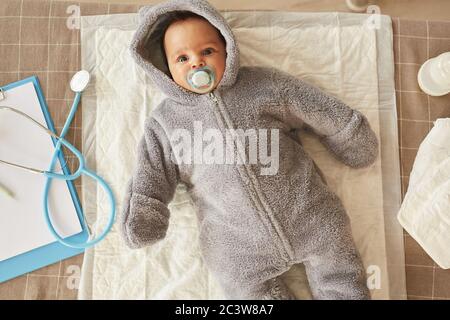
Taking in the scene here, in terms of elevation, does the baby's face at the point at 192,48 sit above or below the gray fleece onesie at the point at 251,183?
above

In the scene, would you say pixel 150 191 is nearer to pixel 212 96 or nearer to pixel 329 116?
pixel 212 96

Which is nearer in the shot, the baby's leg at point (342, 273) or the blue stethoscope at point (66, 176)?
the baby's leg at point (342, 273)

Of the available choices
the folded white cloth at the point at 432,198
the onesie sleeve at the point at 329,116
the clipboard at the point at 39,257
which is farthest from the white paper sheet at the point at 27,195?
the folded white cloth at the point at 432,198

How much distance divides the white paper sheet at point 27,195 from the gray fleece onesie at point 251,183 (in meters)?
0.21

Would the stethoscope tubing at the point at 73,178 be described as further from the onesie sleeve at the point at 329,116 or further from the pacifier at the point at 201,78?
the onesie sleeve at the point at 329,116

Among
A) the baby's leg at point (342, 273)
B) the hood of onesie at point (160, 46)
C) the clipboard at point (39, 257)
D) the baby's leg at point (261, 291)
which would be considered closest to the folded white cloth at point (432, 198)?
the baby's leg at point (342, 273)

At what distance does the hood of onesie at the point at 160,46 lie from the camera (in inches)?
34.9

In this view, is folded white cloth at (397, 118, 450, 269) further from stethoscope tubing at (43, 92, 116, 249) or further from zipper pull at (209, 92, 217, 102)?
stethoscope tubing at (43, 92, 116, 249)

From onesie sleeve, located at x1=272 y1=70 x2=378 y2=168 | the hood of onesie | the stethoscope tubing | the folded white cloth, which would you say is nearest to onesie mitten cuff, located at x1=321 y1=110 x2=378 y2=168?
onesie sleeve, located at x1=272 y1=70 x2=378 y2=168

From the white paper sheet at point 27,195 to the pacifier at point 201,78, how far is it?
44cm

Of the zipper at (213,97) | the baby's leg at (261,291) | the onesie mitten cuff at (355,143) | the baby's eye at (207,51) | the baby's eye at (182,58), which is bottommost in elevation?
the baby's leg at (261,291)

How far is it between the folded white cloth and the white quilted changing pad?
1.6 inches
